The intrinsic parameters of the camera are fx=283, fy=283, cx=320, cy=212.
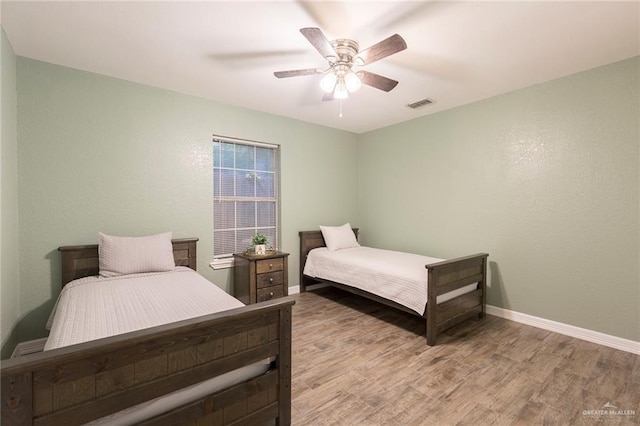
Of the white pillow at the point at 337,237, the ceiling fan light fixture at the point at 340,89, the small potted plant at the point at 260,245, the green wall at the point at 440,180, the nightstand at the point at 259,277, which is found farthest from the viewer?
the white pillow at the point at 337,237

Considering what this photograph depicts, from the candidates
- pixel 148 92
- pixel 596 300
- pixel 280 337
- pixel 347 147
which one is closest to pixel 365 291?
pixel 280 337

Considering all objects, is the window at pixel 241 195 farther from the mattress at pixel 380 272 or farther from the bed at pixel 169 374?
the bed at pixel 169 374

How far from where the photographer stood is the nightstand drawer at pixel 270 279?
10.5ft

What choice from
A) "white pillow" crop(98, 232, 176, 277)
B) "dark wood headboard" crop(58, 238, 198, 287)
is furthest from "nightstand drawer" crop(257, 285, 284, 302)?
"dark wood headboard" crop(58, 238, 198, 287)

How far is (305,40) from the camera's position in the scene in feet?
7.13

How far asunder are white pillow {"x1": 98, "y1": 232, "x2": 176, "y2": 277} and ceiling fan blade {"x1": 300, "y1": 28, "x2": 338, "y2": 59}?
89.5 inches

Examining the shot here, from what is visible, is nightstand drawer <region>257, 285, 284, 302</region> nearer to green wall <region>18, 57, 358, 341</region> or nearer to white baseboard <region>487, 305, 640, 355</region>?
green wall <region>18, 57, 358, 341</region>

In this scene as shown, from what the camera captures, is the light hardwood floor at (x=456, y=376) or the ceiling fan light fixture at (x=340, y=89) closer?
the light hardwood floor at (x=456, y=376)

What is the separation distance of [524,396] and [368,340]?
3.92ft

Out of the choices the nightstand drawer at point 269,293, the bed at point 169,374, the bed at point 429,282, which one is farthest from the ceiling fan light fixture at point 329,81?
the nightstand drawer at point 269,293

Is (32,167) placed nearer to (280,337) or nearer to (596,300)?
(280,337)

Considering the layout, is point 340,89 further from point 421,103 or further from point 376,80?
point 421,103

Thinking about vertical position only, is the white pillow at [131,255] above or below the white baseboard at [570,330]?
above

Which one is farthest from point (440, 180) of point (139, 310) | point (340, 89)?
point (139, 310)
